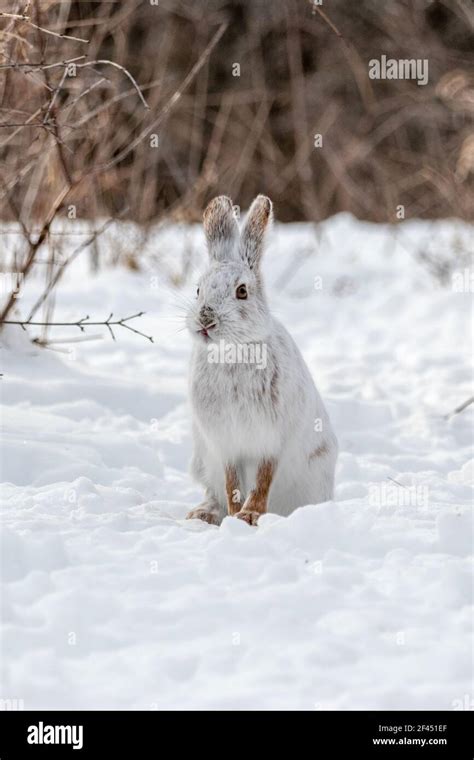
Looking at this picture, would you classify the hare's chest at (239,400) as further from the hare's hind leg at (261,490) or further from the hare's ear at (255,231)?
the hare's ear at (255,231)

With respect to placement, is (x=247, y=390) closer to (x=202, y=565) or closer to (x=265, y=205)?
(x=265, y=205)

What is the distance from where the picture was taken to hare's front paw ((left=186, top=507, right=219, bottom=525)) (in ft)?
14.1

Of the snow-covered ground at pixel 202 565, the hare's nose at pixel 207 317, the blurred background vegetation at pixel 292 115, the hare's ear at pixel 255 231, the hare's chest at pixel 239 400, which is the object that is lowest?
the snow-covered ground at pixel 202 565

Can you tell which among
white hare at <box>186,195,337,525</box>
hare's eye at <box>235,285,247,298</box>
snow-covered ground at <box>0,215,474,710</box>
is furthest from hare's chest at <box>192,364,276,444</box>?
snow-covered ground at <box>0,215,474,710</box>

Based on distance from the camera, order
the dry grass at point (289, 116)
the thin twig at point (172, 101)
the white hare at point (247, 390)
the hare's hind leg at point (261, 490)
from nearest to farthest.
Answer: the white hare at point (247, 390), the hare's hind leg at point (261, 490), the thin twig at point (172, 101), the dry grass at point (289, 116)

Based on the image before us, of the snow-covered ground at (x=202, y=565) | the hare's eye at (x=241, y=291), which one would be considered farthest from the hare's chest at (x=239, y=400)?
the snow-covered ground at (x=202, y=565)

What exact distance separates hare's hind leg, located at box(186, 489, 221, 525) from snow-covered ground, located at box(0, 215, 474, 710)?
0.52 feet

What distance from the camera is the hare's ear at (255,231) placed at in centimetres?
416

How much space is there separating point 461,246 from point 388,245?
1.50 m

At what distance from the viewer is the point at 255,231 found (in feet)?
13.7

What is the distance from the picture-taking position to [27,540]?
3340mm

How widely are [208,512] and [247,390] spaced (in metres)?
0.62
